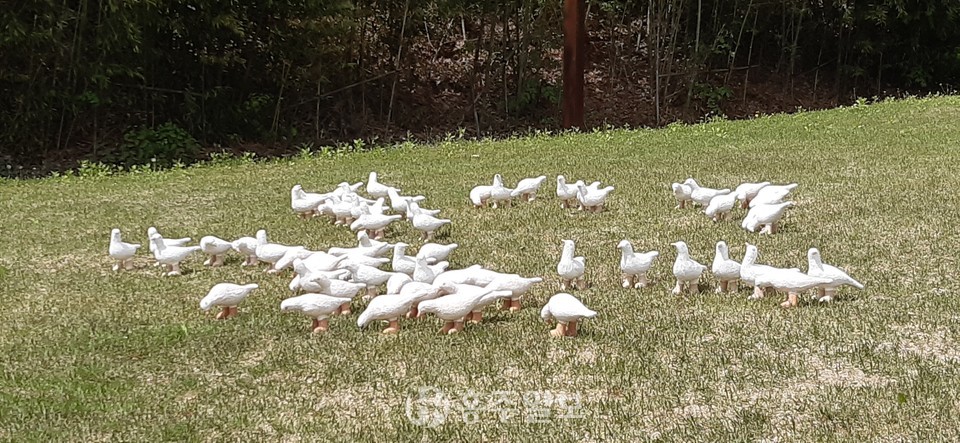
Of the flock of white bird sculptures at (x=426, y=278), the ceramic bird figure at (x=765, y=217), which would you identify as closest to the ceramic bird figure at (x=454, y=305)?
the flock of white bird sculptures at (x=426, y=278)

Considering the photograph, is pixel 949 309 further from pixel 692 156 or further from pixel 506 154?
pixel 506 154

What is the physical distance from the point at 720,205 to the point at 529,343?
220cm

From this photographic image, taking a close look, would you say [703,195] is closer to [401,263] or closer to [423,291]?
[401,263]

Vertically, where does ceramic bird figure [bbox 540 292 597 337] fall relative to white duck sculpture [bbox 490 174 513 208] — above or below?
above

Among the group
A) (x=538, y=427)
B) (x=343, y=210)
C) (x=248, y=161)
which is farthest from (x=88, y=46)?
(x=538, y=427)

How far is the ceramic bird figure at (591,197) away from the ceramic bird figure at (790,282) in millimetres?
1945

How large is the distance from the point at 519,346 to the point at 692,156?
509 centimetres

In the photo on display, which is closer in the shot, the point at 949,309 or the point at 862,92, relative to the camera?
the point at 949,309

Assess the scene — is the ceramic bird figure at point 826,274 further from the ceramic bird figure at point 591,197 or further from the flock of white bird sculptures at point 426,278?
the ceramic bird figure at point 591,197

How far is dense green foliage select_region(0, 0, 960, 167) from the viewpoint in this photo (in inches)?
374

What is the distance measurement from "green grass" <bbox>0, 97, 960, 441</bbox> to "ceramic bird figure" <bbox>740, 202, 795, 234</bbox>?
0.10 metres

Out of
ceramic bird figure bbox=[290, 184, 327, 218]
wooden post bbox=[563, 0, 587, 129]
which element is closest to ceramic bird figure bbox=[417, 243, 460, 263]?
ceramic bird figure bbox=[290, 184, 327, 218]

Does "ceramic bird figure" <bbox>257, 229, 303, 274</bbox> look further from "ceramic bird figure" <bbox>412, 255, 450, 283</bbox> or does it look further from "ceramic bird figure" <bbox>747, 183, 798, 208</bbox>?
"ceramic bird figure" <bbox>747, 183, 798, 208</bbox>

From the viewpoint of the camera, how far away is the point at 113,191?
7.61 m
